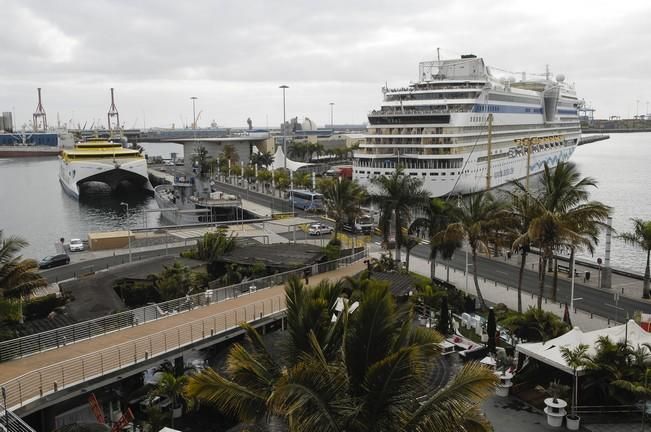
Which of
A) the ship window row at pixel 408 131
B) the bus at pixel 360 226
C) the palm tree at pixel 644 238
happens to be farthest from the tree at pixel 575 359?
the ship window row at pixel 408 131

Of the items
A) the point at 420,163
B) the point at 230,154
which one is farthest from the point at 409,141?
the point at 230,154

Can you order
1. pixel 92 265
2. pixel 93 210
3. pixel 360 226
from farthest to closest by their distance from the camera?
1. pixel 93 210
2. pixel 360 226
3. pixel 92 265

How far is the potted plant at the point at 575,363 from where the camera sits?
51.8 feet

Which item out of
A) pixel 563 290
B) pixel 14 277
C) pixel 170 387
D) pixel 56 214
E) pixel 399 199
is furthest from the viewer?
pixel 56 214

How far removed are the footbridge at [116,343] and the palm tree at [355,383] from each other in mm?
6506

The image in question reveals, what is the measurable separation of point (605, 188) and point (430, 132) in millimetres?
44302

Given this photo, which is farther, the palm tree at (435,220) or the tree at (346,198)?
the tree at (346,198)

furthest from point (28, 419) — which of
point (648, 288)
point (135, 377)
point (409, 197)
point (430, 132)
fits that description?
point (430, 132)

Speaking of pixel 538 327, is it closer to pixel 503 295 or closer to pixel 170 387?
pixel 503 295

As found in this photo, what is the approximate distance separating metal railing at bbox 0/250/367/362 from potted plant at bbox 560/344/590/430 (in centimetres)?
807

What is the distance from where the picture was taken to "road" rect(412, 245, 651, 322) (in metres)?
29.1

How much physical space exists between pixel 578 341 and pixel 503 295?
1453 centimetres

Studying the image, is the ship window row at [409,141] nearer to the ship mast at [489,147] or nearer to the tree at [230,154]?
the ship mast at [489,147]

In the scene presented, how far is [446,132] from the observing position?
218ft
